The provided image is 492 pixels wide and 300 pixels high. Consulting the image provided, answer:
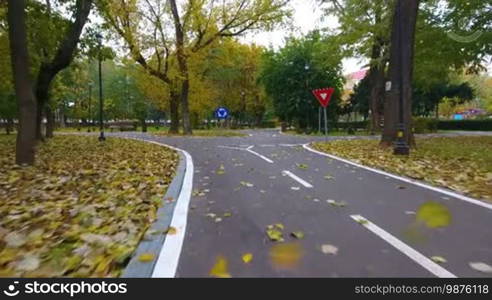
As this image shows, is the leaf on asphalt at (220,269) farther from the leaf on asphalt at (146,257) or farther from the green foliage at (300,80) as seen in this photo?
the green foliage at (300,80)

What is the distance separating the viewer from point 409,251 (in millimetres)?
4055

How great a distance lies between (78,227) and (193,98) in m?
38.8

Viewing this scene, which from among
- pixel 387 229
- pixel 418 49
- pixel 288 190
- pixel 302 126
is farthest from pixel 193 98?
pixel 387 229

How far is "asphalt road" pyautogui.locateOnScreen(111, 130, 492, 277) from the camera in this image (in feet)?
12.1

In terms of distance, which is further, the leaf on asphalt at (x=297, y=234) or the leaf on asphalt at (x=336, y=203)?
the leaf on asphalt at (x=336, y=203)

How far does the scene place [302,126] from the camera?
41438mm

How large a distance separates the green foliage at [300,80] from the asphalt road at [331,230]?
3135cm

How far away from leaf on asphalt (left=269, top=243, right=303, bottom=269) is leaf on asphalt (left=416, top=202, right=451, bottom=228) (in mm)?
1964

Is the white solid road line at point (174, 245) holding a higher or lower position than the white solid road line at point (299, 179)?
lower

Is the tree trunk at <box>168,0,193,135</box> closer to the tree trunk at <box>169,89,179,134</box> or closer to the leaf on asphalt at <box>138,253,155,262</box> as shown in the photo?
the tree trunk at <box>169,89,179,134</box>

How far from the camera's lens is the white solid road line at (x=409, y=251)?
11.6ft

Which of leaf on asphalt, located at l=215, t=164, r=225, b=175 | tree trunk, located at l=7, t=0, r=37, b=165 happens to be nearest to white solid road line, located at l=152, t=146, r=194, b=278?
leaf on asphalt, located at l=215, t=164, r=225, b=175

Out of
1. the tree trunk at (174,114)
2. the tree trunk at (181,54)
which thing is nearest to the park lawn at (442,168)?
the tree trunk at (181,54)

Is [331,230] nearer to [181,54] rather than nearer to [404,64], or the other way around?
[404,64]
